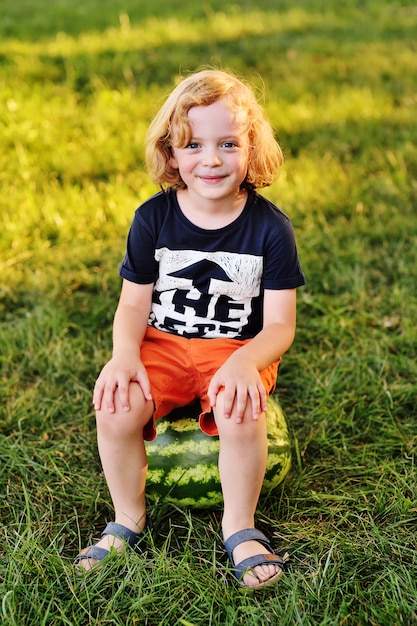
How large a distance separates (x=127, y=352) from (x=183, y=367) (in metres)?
0.25

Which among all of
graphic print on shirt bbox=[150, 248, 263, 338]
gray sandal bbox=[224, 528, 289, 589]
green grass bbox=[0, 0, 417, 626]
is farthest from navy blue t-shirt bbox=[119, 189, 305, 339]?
gray sandal bbox=[224, 528, 289, 589]

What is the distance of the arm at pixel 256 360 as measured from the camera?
2432mm

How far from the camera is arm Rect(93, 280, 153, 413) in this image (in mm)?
2516

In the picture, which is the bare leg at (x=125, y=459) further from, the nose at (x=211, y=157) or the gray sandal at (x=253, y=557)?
the nose at (x=211, y=157)

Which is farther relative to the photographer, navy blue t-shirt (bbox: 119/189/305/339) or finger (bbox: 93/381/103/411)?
navy blue t-shirt (bbox: 119/189/305/339)

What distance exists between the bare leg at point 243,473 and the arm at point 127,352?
0.32 meters

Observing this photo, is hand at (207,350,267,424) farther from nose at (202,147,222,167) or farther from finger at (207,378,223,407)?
nose at (202,147,222,167)

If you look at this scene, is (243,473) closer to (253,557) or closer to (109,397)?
(253,557)

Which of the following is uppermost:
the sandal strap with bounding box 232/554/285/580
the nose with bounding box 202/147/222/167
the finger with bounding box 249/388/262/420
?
the nose with bounding box 202/147/222/167

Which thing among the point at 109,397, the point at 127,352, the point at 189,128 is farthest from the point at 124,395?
the point at 189,128

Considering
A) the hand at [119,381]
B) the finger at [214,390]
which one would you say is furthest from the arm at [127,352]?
the finger at [214,390]

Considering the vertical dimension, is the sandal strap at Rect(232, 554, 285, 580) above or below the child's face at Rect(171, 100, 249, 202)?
below

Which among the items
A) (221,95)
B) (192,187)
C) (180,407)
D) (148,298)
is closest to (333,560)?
(180,407)

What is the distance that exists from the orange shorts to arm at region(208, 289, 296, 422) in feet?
0.46
